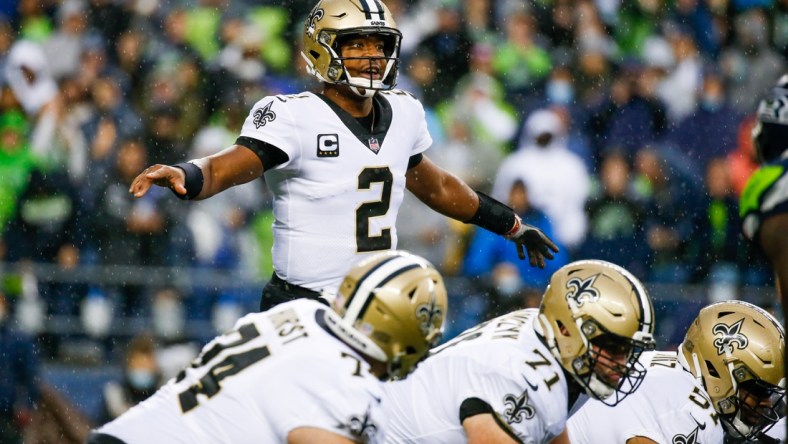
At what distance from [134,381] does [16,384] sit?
0.78 m

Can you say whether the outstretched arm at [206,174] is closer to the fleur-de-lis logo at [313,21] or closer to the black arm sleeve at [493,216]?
the fleur-de-lis logo at [313,21]

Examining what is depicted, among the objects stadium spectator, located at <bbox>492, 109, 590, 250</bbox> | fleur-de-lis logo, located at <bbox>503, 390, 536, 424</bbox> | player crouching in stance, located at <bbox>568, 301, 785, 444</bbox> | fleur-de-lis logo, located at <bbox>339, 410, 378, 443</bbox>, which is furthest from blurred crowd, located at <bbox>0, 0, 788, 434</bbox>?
fleur-de-lis logo, located at <bbox>339, 410, 378, 443</bbox>

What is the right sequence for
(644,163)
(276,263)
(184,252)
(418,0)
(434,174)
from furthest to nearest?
(418,0) → (644,163) → (184,252) → (434,174) → (276,263)

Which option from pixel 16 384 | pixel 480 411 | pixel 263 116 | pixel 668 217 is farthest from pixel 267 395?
pixel 668 217

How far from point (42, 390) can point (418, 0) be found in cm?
445

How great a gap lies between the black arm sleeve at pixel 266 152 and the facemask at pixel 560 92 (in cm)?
553

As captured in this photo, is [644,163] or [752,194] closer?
[752,194]

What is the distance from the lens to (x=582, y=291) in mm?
4672

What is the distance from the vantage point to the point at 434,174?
5898 millimetres

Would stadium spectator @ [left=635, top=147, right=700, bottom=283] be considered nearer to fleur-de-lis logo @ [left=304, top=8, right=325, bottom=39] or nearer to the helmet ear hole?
the helmet ear hole

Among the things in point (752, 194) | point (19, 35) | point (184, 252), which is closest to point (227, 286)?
point (184, 252)

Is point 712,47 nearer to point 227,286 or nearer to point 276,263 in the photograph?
point 227,286

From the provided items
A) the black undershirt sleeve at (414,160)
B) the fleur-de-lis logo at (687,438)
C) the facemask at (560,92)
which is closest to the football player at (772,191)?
the fleur-de-lis logo at (687,438)

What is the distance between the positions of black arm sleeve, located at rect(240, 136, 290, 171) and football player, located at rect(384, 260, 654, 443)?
1.05m
